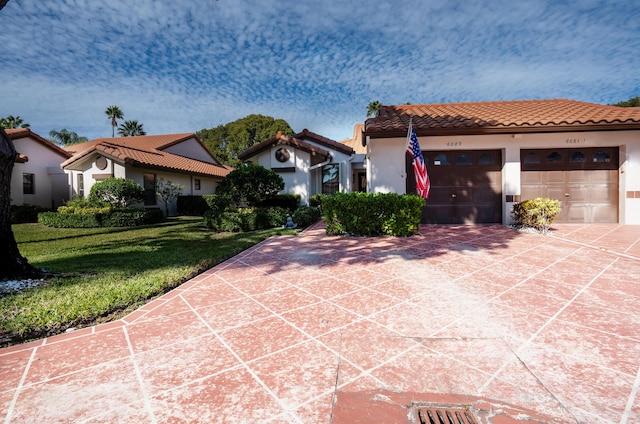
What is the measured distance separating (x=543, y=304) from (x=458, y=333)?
147cm

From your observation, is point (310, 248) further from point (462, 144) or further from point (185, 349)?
point (462, 144)

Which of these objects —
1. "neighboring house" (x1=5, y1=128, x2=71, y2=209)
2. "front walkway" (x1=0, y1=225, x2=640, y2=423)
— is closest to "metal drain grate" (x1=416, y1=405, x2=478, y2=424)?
"front walkway" (x1=0, y1=225, x2=640, y2=423)

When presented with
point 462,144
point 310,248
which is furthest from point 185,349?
point 462,144

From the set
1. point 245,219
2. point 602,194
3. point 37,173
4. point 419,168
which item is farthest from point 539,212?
point 37,173

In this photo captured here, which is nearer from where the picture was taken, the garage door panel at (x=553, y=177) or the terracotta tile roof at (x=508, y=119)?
the terracotta tile roof at (x=508, y=119)

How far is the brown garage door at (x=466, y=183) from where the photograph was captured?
1019 centimetres

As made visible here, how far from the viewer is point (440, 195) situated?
33.9ft

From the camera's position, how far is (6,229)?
481 cm

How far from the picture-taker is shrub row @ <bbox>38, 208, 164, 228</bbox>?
12.6 metres

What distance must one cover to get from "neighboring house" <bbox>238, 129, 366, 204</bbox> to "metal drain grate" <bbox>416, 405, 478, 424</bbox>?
52.4 feet

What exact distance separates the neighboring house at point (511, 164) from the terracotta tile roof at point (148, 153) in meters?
12.5

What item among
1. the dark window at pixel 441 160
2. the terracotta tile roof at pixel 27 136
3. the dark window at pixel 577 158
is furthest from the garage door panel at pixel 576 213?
the terracotta tile roof at pixel 27 136

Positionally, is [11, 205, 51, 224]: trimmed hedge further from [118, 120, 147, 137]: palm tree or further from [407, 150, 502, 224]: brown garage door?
[118, 120, 147, 137]: palm tree

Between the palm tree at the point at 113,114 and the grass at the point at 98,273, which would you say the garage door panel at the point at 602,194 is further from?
the palm tree at the point at 113,114
